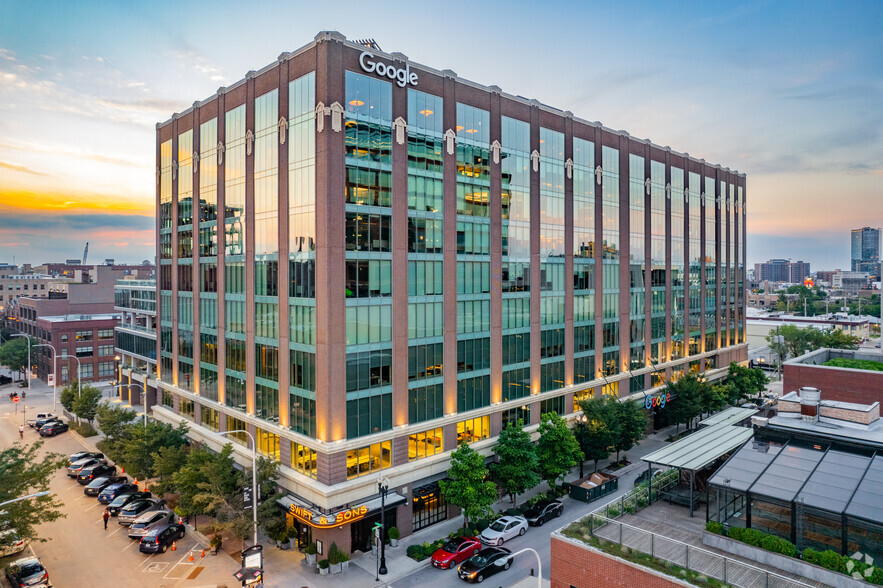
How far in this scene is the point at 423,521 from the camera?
37.3 metres

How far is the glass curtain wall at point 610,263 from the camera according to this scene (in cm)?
5450

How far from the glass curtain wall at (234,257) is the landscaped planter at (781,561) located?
113 feet

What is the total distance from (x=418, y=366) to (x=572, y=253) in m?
21.2

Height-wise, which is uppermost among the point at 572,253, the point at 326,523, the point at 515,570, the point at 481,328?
the point at 572,253

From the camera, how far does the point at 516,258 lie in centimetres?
4528

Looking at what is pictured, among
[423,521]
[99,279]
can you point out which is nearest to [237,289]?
[423,521]

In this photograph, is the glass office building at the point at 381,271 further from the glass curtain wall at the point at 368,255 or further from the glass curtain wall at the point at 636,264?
the glass curtain wall at the point at 636,264

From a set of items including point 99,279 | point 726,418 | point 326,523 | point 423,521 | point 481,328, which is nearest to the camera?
point 326,523

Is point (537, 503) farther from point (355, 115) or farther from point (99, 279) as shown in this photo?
point (99, 279)

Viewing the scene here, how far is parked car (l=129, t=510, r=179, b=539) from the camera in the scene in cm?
3538

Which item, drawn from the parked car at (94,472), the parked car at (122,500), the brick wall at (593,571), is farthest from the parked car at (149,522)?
the brick wall at (593,571)

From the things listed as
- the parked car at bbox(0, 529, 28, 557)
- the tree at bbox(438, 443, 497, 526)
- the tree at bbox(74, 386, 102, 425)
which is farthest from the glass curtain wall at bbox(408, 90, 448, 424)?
the tree at bbox(74, 386, 102, 425)

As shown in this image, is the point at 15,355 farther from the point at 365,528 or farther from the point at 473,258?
the point at 473,258

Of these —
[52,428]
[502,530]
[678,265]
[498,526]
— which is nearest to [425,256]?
[498,526]
